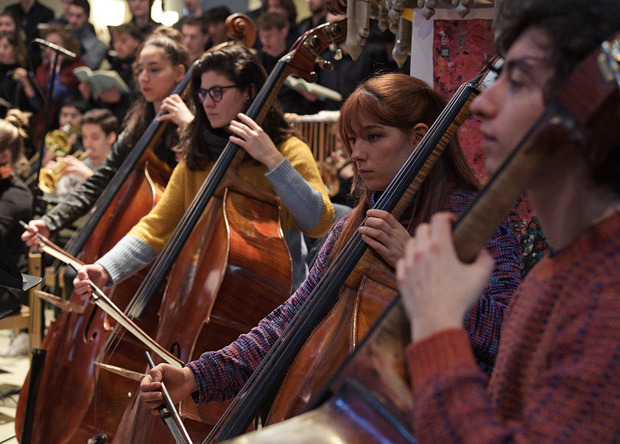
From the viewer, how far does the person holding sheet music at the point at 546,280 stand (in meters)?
0.68

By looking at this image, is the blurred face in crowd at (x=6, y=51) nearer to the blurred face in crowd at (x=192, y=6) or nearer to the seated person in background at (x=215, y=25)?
the blurred face in crowd at (x=192, y=6)

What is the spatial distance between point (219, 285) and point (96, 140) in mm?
2731

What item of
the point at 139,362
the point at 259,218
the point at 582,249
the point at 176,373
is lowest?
the point at 139,362

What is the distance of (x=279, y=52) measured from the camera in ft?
15.0

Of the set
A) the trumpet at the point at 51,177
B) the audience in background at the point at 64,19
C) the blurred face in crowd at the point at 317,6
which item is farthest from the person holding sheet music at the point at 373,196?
the audience in background at the point at 64,19

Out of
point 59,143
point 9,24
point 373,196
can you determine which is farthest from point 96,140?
point 373,196

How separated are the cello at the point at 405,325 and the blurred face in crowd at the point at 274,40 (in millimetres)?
3919

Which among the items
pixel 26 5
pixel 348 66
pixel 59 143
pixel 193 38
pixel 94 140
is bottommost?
pixel 59 143

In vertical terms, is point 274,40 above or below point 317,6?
below

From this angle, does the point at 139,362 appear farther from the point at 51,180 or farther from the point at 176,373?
the point at 51,180

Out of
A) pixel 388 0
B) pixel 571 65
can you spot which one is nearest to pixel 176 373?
pixel 571 65

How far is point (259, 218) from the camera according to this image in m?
2.10

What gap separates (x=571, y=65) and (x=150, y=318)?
1.68 meters

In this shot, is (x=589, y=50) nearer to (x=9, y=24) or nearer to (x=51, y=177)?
(x=51, y=177)
